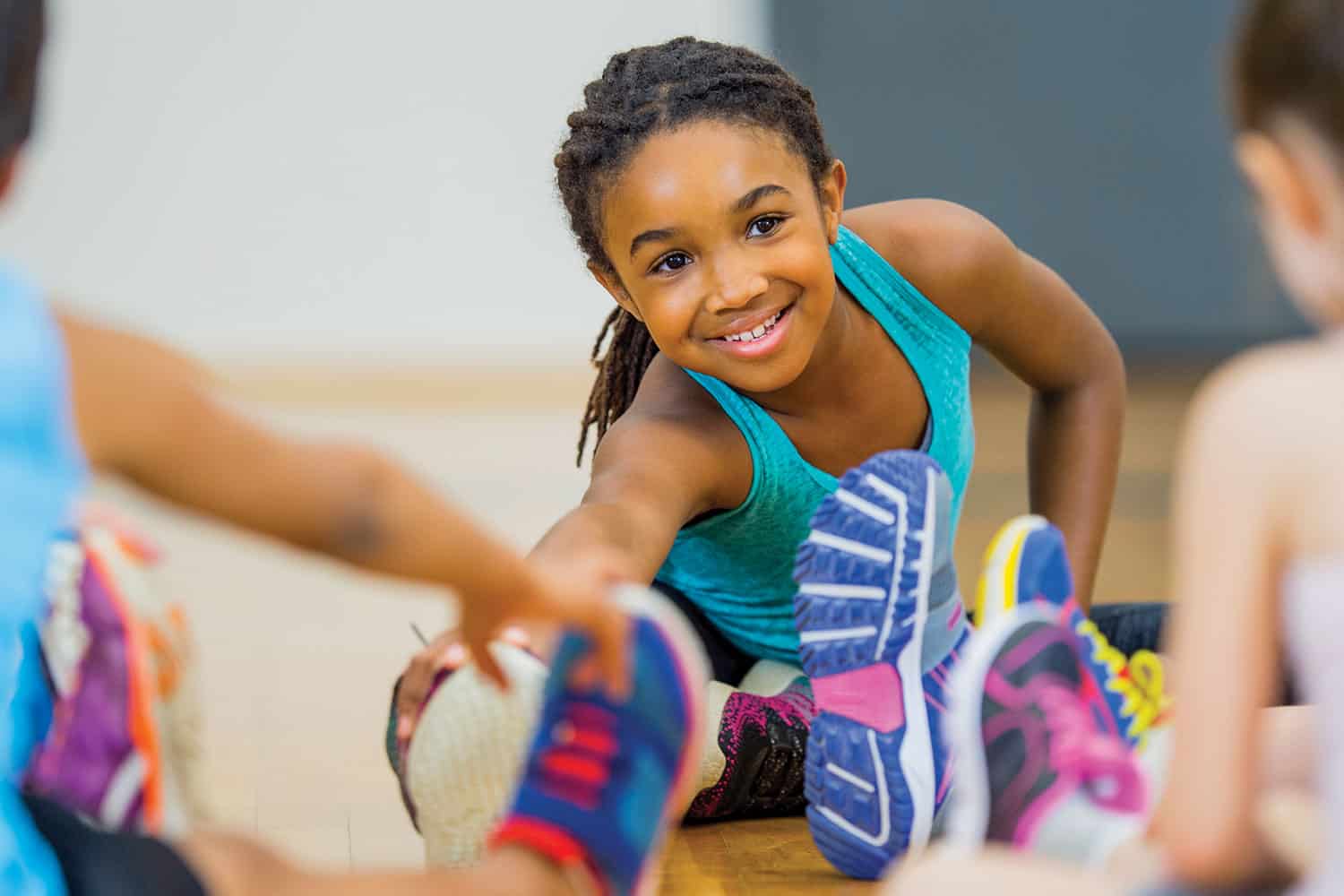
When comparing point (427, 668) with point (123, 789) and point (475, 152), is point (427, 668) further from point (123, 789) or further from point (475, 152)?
point (475, 152)

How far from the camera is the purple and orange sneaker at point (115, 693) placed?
899mm

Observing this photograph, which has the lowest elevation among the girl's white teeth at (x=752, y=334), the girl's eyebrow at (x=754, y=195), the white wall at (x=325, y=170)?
the girl's white teeth at (x=752, y=334)

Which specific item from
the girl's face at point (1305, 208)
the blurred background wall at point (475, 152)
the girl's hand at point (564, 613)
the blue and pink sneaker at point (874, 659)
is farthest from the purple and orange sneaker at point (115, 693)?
the blurred background wall at point (475, 152)

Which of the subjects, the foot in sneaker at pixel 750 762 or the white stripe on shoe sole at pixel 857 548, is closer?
the white stripe on shoe sole at pixel 857 548

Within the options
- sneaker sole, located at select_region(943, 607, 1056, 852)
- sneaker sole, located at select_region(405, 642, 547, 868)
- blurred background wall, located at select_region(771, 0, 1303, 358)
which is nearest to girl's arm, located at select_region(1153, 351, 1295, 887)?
sneaker sole, located at select_region(943, 607, 1056, 852)

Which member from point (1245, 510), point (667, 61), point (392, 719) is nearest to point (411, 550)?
point (1245, 510)

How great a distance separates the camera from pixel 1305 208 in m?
0.63

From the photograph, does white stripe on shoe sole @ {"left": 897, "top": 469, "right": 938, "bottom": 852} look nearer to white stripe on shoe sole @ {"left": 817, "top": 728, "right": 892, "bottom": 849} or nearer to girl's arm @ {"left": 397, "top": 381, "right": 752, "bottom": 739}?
white stripe on shoe sole @ {"left": 817, "top": 728, "right": 892, "bottom": 849}

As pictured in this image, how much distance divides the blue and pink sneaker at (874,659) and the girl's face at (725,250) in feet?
0.77

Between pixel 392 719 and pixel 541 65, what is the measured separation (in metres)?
2.27

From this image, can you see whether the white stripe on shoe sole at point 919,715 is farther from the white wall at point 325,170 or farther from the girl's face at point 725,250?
the white wall at point 325,170

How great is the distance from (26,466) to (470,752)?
1.41 ft

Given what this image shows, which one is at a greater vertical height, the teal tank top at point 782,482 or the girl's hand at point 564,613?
the teal tank top at point 782,482

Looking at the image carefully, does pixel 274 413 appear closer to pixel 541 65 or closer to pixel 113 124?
pixel 113 124
